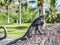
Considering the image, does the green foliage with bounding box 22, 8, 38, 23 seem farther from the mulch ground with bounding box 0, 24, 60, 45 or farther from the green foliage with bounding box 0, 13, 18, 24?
the mulch ground with bounding box 0, 24, 60, 45

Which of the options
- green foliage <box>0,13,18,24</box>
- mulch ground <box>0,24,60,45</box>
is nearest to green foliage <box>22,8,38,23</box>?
green foliage <box>0,13,18,24</box>

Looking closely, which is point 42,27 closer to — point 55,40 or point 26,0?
point 55,40

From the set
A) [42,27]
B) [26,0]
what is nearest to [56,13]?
[26,0]

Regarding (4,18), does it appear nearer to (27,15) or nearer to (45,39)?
(27,15)

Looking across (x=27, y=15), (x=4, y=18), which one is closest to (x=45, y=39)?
(x=4, y=18)

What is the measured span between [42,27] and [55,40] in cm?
20

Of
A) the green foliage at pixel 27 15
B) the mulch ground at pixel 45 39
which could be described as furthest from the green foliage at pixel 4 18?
the mulch ground at pixel 45 39

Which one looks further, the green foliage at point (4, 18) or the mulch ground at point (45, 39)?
the green foliage at point (4, 18)

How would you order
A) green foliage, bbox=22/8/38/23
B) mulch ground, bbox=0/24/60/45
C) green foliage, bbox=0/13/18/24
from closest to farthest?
mulch ground, bbox=0/24/60/45 → green foliage, bbox=0/13/18/24 → green foliage, bbox=22/8/38/23

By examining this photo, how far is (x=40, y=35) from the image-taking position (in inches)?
91.8

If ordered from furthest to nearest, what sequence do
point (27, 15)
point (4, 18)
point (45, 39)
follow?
point (27, 15) → point (4, 18) → point (45, 39)

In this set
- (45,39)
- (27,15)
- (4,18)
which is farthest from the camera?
(27,15)

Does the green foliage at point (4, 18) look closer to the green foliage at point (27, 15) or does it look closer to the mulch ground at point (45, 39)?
the green foliage at point (27, 15)

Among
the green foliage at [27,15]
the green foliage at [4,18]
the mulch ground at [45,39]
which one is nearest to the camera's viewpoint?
the mulch ground at [45,39]
